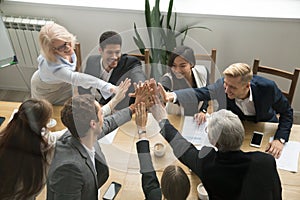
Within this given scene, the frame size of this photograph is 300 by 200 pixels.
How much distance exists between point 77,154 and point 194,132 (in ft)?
2.26

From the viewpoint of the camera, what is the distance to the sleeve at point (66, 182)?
1.95 meters

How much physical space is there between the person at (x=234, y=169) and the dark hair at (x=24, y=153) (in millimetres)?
780

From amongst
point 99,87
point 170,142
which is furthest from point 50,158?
point 170,142

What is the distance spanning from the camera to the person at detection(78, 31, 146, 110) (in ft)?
7.50

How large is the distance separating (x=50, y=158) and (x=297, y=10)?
2.46 metres

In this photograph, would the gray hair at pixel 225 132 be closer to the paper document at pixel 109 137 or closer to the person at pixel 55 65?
the paper document at pixel 109 137

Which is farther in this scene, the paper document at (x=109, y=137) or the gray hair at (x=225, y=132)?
the paper document at (x=109, y=137)

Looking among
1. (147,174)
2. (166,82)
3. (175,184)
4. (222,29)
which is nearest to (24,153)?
(147,174)

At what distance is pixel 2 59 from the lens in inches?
125

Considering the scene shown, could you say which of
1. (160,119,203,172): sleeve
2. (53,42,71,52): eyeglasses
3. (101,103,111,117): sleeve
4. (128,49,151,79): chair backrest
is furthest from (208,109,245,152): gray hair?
(53,42,71,52): eyeglasses

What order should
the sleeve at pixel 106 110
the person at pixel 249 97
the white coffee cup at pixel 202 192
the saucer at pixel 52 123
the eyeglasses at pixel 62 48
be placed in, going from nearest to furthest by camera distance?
the white coffee cup at pixel 202 192 → the sleeve at pixel 106 110 → the person at pixel 249 97 → the saucer at pixel 52 123 → the eyeglasses at pixel 62 48

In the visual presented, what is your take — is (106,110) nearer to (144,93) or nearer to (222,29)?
(144,93)

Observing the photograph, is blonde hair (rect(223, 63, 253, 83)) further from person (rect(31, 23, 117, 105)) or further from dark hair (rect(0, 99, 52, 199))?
dark hair (rect(0, 99, 52, 199))

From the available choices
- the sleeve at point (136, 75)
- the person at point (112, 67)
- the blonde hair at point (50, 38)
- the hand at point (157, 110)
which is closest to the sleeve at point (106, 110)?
the person at point (112, 67)
